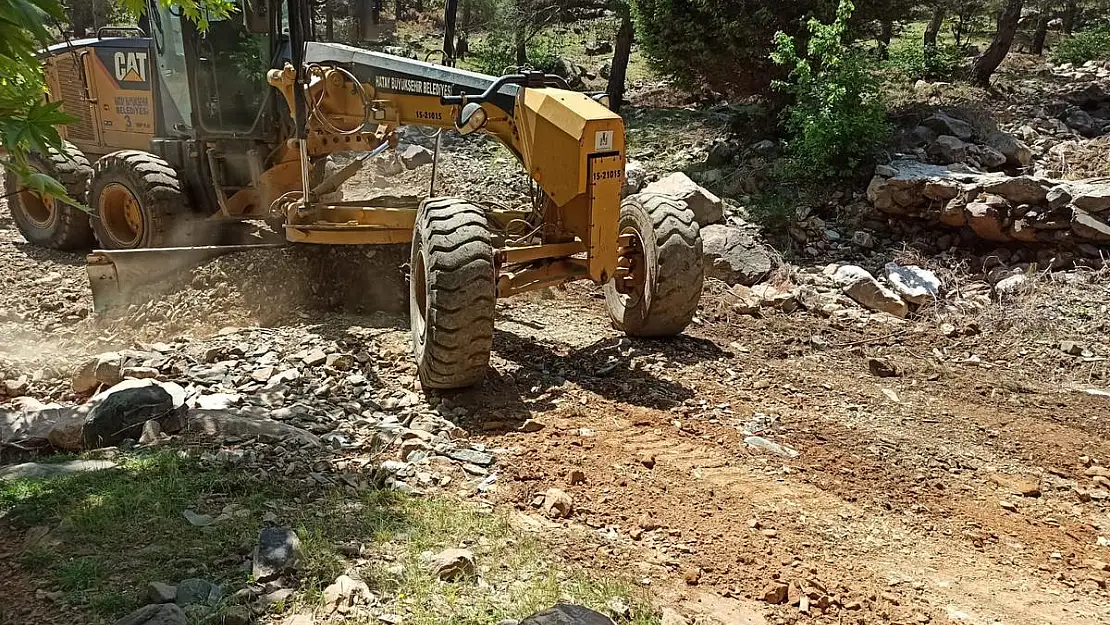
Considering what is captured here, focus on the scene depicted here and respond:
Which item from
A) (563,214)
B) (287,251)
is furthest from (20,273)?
(563,214)

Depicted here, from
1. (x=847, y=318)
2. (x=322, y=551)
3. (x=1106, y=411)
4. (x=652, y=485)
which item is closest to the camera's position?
(x=322, y=551)

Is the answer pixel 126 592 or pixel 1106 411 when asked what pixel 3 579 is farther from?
pixel 1106 411

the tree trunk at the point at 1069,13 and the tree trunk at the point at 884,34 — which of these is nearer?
the tree trunk at the point at 884,34

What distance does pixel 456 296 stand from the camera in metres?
5.21

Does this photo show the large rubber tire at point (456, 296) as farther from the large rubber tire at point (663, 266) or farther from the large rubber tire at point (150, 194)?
the large rubber tire at point (150, 194)

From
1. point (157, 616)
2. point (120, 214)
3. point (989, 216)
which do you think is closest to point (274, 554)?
point (157, 616)

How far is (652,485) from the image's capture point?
14.9 ft

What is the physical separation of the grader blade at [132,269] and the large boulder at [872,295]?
5531 millimetres

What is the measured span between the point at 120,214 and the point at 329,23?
9.08ft

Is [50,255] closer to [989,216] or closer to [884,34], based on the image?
[989,216]

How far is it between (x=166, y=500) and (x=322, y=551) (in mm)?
844

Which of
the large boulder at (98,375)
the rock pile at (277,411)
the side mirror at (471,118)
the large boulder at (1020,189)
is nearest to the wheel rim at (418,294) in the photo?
the rock pile at (277,411)

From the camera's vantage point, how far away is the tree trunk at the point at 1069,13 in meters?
15.3

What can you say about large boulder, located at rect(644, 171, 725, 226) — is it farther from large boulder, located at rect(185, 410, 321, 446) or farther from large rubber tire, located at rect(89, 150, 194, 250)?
large boulder, located at rect(185, 410, 321, 446)
